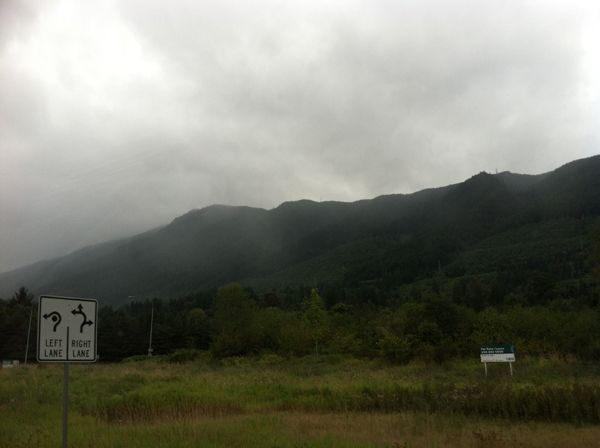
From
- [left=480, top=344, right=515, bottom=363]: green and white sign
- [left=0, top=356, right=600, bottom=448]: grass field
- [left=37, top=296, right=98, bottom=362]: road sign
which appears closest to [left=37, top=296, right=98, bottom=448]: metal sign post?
[left=37, top=296, right=98, bottom=362]: road sign

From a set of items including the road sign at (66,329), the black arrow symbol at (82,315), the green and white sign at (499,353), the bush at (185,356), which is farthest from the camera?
the bush at (185,356)

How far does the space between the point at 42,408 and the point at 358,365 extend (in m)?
24.7

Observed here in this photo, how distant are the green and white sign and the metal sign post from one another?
18.1 meters

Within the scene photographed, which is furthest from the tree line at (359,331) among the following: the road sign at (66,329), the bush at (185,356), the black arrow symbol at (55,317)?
the black arrow symbol at (55,317)

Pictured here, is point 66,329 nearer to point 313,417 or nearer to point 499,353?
point 313,417

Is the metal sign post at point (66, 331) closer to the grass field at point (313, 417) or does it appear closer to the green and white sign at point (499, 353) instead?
the grass field at point (313, 417)

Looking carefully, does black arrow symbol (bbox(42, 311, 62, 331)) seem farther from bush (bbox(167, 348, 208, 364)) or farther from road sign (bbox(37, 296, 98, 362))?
bush (bbox(167, 348, 208, 364))

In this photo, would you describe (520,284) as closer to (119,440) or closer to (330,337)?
(330,337)

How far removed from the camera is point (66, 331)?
7.82 metres

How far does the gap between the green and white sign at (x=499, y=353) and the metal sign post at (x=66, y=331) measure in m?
18.1

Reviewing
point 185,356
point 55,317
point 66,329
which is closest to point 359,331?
point 185,356

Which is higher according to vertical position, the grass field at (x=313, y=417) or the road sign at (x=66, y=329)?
the road sign at (x=66, y=329)

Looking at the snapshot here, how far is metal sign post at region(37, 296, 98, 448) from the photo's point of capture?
24.6ft

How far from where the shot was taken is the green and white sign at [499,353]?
2183 cm
